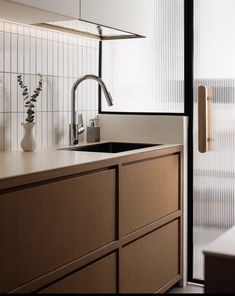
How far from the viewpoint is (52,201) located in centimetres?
211

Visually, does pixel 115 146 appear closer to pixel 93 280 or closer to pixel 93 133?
pixel 93 133

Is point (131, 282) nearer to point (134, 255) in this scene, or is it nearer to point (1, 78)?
point (134, 255)

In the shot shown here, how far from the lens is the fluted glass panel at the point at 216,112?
10.7ft

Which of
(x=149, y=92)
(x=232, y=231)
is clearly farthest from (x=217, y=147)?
(x=232, y=231)

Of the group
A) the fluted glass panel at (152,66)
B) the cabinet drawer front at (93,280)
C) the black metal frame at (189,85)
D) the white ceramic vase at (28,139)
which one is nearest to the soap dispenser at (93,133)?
the fluted glass panel at (152,66)

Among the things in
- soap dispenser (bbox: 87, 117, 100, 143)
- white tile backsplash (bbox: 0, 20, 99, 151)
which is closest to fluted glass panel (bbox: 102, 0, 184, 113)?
white tile backsplash (bbox: 0, 20, 99, 151)

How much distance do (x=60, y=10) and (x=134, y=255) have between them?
1283mm

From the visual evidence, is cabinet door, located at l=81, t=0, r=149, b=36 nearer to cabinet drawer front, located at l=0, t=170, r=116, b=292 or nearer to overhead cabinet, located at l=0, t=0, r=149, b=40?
overhead cabinet, located at l=0, t=0, r=149, b=40

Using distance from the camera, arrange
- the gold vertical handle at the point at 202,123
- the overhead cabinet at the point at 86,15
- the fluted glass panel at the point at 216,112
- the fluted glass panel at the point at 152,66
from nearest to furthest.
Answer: the overhead cabinet at the point at 86,15 → the gold vertical handle at the point at 202,123 → the fluted glass panel at the point at 216,112 → the fluted glass panel at the point at 152,66

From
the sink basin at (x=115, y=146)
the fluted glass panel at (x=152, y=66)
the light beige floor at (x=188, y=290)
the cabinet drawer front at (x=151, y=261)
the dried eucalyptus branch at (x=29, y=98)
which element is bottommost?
the light beige floor at (x=188, y=290)

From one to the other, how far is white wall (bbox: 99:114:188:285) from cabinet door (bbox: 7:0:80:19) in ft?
3.21

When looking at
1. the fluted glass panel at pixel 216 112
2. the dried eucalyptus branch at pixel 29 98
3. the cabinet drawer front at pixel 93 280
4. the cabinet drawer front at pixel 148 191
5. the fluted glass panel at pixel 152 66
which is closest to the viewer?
the cabinet drawer front at pixel 93 280

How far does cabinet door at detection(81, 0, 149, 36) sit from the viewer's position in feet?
8.89

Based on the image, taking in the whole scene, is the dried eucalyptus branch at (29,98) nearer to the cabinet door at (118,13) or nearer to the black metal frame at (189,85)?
the cabinet door at (118,13)
